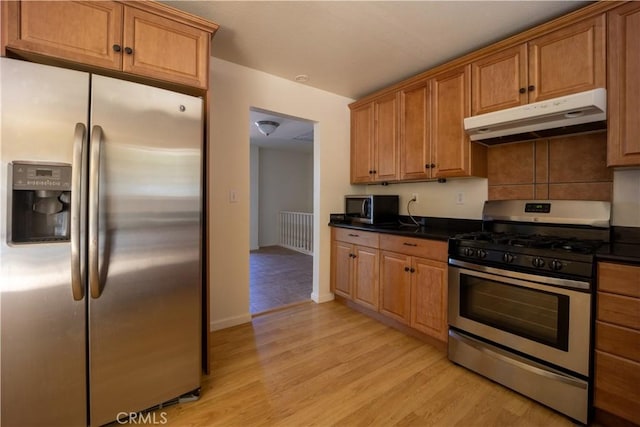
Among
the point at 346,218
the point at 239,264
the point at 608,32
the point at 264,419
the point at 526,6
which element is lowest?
the point at 264,419

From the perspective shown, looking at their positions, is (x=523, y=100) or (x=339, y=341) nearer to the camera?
(x=523, y=100)

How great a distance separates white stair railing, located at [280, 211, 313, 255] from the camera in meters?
6.28

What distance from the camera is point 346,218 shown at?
3.33 meters

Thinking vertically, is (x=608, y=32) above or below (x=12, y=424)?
above

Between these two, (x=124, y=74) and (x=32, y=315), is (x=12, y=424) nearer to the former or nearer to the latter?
(x=32, y=315)

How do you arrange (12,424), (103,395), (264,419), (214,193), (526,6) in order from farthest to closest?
(214,193) < (526,6) < (264,419) < (103,395) < (12,424)

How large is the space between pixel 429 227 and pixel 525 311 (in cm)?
126

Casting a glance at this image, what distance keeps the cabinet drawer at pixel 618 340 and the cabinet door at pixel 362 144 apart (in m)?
2.16

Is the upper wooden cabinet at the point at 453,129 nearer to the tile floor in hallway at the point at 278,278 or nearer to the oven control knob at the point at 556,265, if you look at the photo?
the oven control knob at the point at 556,265

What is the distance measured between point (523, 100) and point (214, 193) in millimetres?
2487

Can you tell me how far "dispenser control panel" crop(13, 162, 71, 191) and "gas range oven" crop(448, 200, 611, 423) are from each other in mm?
2296

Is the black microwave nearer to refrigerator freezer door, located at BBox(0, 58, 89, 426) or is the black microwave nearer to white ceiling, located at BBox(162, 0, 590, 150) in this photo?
white ceiling, located at BBox(162, 0, 590, 150)

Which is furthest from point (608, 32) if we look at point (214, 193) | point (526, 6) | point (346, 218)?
point (214, 193)

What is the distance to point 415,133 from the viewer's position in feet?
8.83
